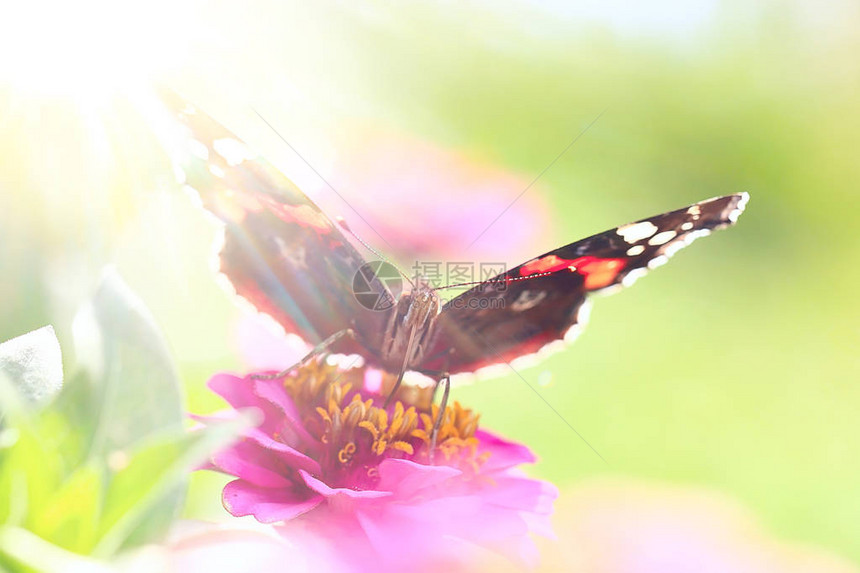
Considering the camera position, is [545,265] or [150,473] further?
[545,265]

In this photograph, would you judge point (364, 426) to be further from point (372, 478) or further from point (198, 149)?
point (198, 149)

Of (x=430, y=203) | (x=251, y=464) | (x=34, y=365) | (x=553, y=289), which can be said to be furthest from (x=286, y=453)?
(x=430, y=203)

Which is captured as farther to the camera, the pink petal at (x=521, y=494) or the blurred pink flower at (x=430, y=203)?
the blurred pink flower at (x=430, y=203)

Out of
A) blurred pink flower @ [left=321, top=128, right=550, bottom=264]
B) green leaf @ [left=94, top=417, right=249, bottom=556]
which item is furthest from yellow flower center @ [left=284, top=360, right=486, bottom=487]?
blurred pink flower @ [left=321, top=128, right=550, bottom=264]

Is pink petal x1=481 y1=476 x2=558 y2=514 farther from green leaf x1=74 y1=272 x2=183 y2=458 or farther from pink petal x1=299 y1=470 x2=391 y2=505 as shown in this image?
green leaf x1=74 y1=272 x2=183 y2=458

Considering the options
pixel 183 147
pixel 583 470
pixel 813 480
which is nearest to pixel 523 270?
pixel 183 147

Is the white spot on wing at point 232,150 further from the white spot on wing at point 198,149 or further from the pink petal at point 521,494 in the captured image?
the pink petal at point 521,494

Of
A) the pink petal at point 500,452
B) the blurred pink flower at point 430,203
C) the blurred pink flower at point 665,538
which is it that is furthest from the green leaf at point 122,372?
the blurred pink flower at point 430,203

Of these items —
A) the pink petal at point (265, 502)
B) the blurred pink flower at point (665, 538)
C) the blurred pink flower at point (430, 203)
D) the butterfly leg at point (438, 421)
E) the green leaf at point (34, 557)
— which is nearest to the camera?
the green leaf at point (34, 557)
